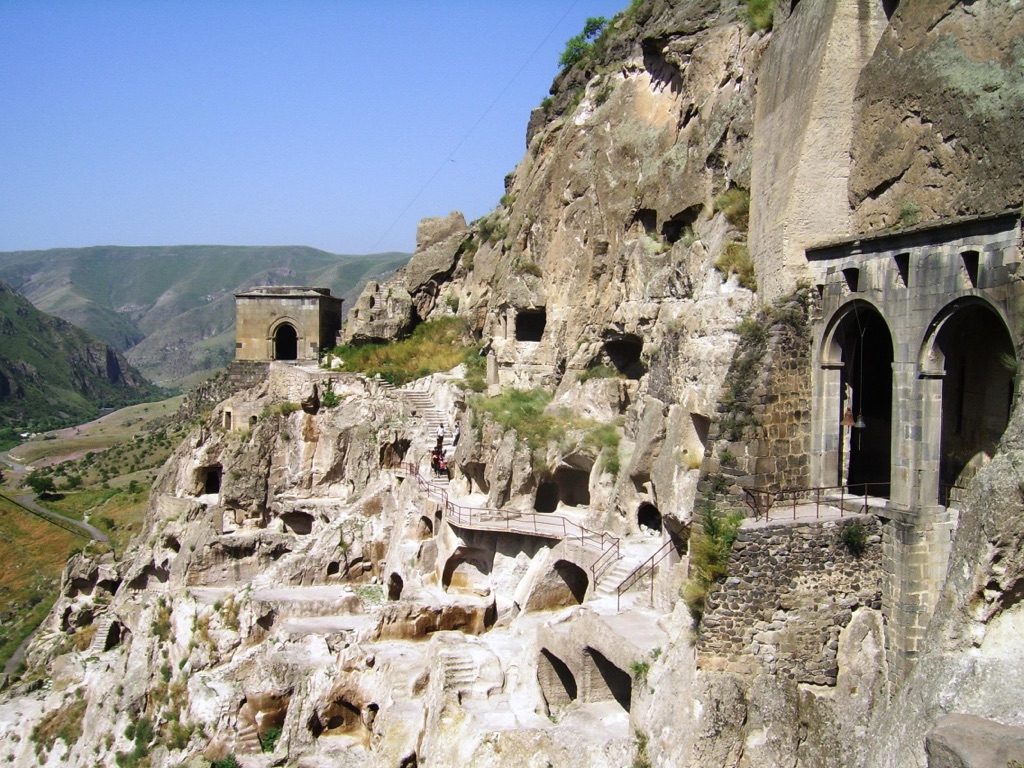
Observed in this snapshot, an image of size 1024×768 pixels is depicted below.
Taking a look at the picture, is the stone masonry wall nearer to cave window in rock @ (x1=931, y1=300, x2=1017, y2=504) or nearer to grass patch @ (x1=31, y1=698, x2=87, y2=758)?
cave window in rock @ (x1=931, y1=300, x2=1017, y2=504)

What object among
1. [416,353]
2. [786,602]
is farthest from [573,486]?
[416,353]

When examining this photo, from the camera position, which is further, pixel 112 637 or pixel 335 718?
pixel 112 637

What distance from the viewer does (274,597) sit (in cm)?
2681

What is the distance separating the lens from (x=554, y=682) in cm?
1781

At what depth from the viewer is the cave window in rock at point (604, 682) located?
16344mm

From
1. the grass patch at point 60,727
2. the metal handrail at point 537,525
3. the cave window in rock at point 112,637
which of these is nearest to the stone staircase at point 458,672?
the metal handrail at point 537,525

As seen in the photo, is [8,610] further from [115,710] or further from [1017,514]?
[1017,514]

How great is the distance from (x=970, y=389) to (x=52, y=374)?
159 metres

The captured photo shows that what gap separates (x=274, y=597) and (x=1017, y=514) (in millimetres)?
21175

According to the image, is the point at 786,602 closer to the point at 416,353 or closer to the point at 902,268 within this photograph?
the point at 902,268

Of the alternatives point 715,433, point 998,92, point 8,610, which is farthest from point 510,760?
point 8,610

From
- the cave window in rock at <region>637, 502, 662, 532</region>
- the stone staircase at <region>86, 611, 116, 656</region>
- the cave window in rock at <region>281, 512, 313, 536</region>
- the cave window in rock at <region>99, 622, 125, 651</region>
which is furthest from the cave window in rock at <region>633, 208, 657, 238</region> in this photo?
the stone staircase at <region>86, 611, 116, 656</region>

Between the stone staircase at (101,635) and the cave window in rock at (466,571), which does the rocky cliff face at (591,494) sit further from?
the stone staircase at (101,635)

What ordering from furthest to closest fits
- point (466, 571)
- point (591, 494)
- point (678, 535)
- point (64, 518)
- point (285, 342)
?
1. point (64, 518)
2. point (285, 342)
3. point (466, 571)
4. point (591, 494)
5. point (678, 535)
